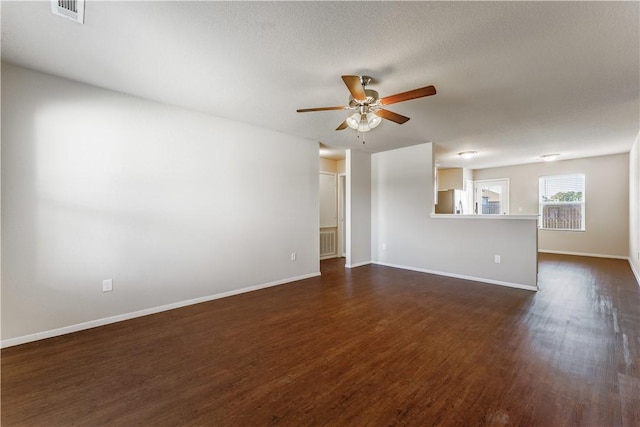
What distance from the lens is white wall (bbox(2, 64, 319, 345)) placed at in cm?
245

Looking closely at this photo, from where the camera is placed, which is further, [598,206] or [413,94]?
[598,206]

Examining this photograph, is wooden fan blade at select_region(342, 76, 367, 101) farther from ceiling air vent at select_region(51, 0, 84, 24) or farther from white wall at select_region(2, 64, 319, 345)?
white wall at select_region(2, 64, 319, 345)

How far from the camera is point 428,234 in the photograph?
5.16m

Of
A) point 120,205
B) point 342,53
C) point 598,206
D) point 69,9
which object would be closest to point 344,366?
point 342,53

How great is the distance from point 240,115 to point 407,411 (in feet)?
11.8

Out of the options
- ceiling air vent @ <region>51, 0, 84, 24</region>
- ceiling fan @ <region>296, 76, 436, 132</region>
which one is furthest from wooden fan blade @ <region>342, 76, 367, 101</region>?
ceiling air vent @ <region>51, 0, 84, 24</region>

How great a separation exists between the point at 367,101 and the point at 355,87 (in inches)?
13.9

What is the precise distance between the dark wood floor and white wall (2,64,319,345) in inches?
15.7

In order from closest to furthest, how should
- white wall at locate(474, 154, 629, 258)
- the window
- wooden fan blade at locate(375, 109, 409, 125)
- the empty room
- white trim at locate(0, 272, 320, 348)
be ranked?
1. the empty room
2. white trim at locate(0, 272, 320, 348)
3. wooden fan blade at locate(375, 109, 409, 125)
4. white wall at locate(474, 154, 629, 258)
5. the window

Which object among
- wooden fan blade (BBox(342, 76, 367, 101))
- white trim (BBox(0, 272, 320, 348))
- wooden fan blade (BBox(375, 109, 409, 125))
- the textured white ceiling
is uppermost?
the textured white ceiling

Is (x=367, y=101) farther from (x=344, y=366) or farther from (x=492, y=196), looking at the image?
(x=492, y=196)

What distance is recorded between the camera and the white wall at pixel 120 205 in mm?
2447

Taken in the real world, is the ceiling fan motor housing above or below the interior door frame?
above

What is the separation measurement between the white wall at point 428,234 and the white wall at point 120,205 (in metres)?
2.62
